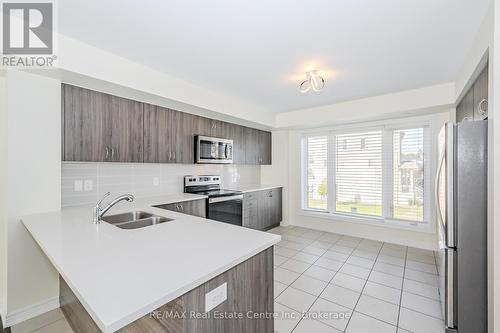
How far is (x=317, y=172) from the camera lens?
4.81 meters

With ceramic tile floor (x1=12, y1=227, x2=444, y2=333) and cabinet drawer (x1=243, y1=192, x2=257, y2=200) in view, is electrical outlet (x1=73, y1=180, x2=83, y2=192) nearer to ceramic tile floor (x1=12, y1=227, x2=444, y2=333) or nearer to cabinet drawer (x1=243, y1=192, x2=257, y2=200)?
ceramic tile floor (x1=12, y1=227, x2=444, y2=333)

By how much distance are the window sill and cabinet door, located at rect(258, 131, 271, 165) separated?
1.36 m

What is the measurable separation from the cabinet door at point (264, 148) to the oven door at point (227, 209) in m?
1.28

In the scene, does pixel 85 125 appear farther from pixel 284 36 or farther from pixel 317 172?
pixel 317 172

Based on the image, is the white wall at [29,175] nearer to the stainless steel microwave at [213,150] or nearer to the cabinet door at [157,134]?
the cabinet door at [157,134]

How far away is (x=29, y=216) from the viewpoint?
194cm

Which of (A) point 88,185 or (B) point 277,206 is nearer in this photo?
(A) point 88,185

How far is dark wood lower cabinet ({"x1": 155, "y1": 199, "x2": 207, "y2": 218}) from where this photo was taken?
9.46ft

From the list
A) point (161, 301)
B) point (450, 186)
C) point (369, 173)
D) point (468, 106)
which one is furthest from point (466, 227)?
point (369, 173)

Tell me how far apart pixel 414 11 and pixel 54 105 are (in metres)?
3.10

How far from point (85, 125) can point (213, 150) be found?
1745mm

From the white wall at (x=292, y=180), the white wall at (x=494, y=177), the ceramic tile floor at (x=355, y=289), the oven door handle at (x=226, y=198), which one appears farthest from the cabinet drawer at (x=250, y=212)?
the white wall at (x=494, y=177)

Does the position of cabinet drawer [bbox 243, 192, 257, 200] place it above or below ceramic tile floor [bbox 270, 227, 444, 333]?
above

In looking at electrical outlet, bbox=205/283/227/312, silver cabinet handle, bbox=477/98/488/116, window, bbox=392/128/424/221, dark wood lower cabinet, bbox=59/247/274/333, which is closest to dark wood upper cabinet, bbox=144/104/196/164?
dark wood lower cabinet, bbox=59/247/274/333
